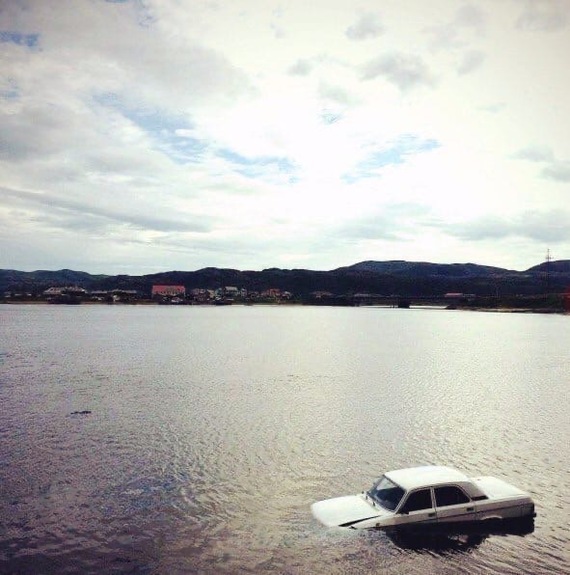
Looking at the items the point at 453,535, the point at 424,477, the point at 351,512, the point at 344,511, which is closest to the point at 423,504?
the point at 424,477

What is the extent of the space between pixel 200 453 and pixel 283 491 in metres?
8.81

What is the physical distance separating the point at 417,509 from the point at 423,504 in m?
0.38

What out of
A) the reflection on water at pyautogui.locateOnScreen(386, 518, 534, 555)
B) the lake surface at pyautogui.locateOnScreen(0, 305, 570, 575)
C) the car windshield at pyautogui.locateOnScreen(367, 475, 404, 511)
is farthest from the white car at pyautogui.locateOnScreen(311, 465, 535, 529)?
the lake surface at pyautogui.locateOnScreen(0, 305, 570, 575)

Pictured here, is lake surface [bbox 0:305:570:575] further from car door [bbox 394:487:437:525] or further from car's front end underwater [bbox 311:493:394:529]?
car door [bbox 394:487:437:525]

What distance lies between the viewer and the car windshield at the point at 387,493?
22.6 metres

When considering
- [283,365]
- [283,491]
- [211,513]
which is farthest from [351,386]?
[211,513]

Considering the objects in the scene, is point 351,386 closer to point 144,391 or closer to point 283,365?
point 283,365

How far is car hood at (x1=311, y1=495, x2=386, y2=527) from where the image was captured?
2248 cm

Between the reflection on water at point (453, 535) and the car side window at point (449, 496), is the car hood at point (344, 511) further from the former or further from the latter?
the car side window at point (449, 496)

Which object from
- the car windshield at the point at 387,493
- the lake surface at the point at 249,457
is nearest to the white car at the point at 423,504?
the car windshield at the point at 387,493

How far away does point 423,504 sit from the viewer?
22531 millimetres

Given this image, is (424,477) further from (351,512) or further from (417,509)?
(351,512)

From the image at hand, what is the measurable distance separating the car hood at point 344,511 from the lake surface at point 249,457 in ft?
2.21

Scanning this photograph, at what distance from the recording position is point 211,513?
2481 centimetres
